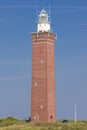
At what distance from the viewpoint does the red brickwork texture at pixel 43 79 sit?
62719mm

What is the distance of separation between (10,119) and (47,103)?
702cm

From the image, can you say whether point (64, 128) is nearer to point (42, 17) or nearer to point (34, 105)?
point (34, 105)

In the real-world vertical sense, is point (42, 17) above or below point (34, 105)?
above

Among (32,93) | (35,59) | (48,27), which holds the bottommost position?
(32,93)

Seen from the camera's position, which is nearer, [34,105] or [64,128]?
[64,128]

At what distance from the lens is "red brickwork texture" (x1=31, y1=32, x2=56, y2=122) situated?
2469 inches

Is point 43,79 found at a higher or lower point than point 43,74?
lower

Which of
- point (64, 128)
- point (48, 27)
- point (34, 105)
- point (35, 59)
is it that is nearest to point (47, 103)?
point (34, 105)

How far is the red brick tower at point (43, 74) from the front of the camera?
6275cm

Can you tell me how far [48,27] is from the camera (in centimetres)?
6531

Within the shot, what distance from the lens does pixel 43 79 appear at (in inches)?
2494

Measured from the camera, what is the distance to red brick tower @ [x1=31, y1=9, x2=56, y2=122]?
62.8 meters

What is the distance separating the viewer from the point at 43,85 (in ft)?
207

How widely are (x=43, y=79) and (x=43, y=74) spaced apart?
0.71 meters
